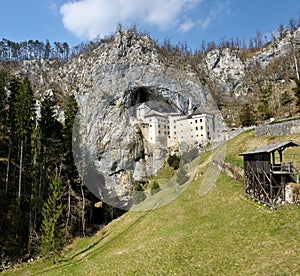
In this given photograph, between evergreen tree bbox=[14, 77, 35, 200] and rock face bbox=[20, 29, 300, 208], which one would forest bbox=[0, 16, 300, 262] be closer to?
evergreen tree bbox=[14, 77, 35, 200]

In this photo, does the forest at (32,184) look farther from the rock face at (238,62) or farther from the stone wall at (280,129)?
the rock face at (238,62)

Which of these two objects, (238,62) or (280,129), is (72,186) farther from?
(238,62)

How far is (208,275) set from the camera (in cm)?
1122

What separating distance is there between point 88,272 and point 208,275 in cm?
705

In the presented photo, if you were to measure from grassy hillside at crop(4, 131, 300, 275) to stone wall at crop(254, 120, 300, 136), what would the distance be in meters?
17.2

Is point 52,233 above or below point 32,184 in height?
below

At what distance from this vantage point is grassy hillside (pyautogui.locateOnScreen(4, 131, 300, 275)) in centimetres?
1164

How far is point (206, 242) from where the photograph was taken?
14.6m

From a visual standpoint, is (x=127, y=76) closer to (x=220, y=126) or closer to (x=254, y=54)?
(x=220, y=126)

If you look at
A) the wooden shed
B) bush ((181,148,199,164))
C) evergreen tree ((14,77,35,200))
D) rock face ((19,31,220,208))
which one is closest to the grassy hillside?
A: the wooden shed

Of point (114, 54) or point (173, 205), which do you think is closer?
point (173, 205)

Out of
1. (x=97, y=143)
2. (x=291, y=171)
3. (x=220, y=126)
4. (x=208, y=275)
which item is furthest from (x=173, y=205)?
(x=97, y=143)

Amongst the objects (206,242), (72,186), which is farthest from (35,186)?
(206,242)

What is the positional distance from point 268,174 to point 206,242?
6.57 metres
